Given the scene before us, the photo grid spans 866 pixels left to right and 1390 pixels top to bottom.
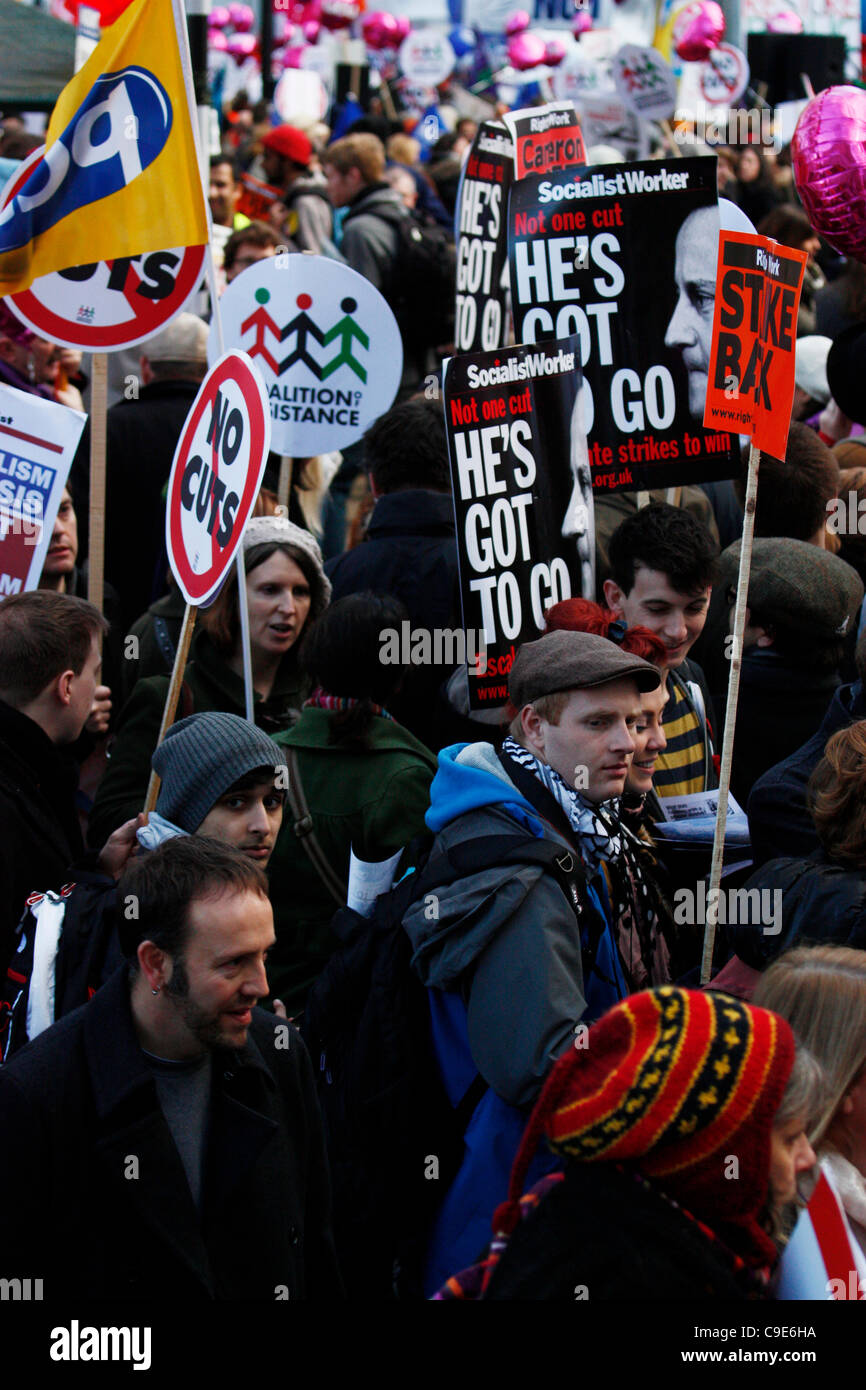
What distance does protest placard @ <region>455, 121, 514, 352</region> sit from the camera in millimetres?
6883

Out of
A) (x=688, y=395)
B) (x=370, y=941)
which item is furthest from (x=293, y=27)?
(x=370, y=941)

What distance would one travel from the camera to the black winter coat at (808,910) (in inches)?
122

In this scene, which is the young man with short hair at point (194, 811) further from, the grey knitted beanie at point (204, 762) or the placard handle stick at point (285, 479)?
the placard handle stick at point (285, 479)

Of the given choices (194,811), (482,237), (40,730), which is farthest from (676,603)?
(482,237)

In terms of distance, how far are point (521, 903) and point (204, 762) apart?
2.73 ft

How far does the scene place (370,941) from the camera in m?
3.23

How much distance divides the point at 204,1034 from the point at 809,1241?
39.4 inches

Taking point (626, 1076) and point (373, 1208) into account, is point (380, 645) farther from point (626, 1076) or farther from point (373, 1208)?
point (626, 1076)

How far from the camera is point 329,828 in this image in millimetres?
3883

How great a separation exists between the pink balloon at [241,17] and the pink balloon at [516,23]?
7.12 m

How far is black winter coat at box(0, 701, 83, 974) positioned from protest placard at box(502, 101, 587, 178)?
396 cm

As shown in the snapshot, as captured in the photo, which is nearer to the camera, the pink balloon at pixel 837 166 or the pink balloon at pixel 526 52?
the pink balloon at pixel 837 166

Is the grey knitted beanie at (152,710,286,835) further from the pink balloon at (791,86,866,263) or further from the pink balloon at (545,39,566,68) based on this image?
the pink balloon at (545,39,566,68)

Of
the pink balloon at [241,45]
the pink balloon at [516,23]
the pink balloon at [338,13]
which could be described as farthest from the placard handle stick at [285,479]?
the pink balloon at [241,45]
